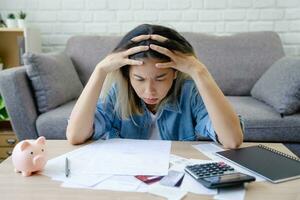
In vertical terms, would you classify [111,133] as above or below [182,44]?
below

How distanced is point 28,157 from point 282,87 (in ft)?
4.86

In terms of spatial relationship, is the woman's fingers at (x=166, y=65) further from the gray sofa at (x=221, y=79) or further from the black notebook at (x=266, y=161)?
the gray sofa at (x=221, y=79)

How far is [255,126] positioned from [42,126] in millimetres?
1108

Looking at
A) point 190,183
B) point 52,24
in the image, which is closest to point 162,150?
point 190,183

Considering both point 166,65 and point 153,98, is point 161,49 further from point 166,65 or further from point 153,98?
point 153,98

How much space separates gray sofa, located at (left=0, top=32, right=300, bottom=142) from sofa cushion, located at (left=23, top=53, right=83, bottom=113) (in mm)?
34

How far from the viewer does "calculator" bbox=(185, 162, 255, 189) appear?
26.9 inches

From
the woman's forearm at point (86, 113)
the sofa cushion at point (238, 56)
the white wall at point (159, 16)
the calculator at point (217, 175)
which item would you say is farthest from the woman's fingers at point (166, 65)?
the white wall at point (159, 16)

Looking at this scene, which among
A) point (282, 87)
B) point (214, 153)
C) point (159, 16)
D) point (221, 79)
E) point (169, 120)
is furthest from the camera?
point (159, 16)

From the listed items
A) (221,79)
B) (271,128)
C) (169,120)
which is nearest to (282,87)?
(271,128)

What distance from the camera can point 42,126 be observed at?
179cm

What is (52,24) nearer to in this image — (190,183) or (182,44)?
(182,44)

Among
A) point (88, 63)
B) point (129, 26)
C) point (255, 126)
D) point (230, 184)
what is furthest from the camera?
point (129, 26)

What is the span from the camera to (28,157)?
0.76m
